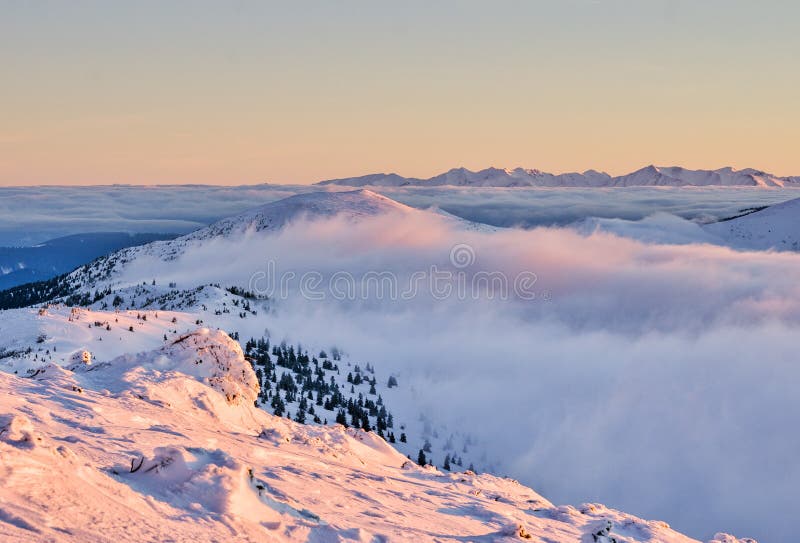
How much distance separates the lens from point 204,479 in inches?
505

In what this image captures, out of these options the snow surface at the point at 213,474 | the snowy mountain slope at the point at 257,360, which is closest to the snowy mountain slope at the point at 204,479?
the snow surface at the point at 213,474

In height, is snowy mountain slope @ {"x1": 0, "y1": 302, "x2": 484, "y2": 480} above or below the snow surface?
below

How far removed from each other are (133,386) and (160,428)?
21.5ft

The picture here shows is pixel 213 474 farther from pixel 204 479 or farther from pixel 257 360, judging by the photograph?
pixel 257 360

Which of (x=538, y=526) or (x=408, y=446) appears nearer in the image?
(x=538, y=526)

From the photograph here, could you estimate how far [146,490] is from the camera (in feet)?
41.2

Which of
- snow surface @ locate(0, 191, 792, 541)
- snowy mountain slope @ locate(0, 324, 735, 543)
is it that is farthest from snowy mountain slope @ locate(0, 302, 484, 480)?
snowy mountain slope @ locate(0, 324, 735, 543)

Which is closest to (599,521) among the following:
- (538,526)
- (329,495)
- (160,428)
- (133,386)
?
(538,526)

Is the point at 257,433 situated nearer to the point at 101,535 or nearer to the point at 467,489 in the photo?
the point at 467,489

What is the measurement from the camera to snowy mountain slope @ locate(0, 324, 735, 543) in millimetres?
11156

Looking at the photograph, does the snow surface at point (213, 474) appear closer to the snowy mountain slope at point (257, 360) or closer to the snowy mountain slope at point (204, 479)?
the snowy mountain slope at point (204, 479)

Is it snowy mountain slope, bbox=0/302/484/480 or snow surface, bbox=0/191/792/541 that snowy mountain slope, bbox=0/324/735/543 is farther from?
snowy mountain slope, bbox=0/302/484/480

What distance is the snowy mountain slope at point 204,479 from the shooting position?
11.2 m

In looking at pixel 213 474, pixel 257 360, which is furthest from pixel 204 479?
pixel 257 360
